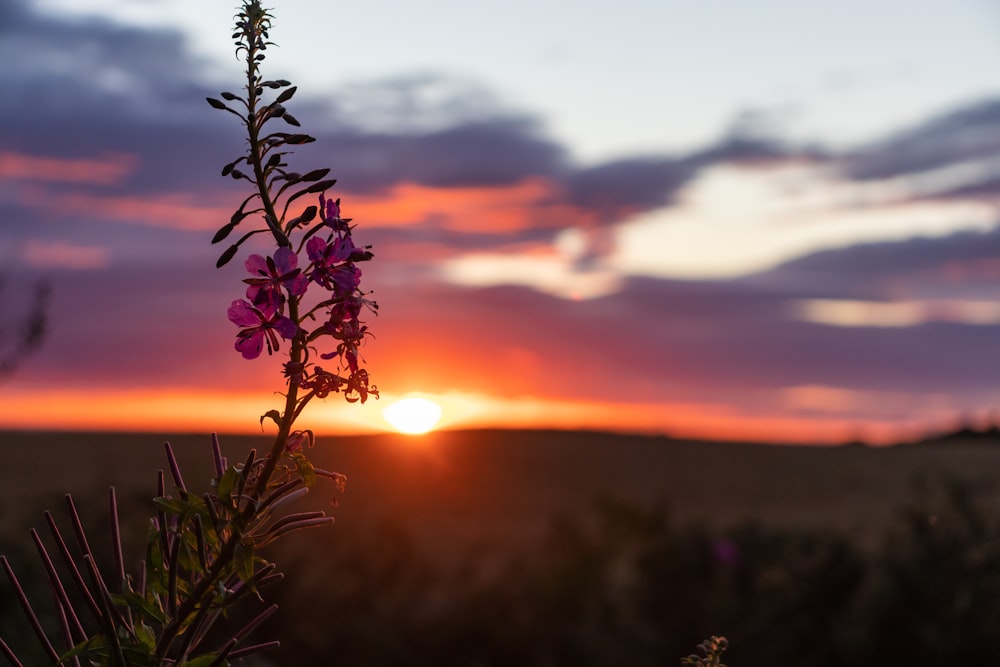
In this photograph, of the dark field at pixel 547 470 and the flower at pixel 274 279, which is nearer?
the flower at pixel 274 279

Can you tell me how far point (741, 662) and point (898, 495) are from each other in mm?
28761

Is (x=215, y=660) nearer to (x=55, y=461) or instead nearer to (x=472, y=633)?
(x=472, y=633)

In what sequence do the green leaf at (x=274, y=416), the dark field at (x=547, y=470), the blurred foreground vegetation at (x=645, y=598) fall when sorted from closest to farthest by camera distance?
the green leaf at (x=274, y=416), the blurred foreground vegetation at (x=645, y=598), the dark field at (x=547, y=470)

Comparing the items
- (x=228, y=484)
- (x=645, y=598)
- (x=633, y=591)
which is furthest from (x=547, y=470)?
(x=228, y=484)

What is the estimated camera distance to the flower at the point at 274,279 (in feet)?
5.73

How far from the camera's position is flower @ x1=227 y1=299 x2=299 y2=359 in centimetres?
183

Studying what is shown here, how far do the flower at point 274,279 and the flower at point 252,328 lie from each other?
0.02 meters

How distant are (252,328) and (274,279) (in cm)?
13

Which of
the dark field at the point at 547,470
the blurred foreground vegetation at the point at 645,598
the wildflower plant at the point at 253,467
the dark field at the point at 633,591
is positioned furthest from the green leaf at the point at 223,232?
the dark field at the point at 547,470

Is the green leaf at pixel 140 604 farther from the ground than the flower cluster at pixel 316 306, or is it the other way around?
the flower cluster at pixel 316 306

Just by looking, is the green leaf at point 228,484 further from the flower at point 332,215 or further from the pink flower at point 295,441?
the flower at point 332,215

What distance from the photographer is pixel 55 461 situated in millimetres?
46094

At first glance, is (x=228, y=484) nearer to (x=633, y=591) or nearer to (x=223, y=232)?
(x=223, y=232)

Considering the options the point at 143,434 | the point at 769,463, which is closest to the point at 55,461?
the point at 143,434
